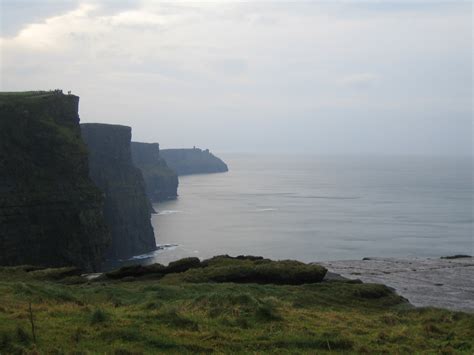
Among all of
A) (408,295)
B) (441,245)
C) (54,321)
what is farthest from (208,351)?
(441,245)

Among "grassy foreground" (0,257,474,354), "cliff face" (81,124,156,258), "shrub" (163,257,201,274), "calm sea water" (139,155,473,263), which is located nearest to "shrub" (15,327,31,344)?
"grassy foreground" (0,257,474,354)

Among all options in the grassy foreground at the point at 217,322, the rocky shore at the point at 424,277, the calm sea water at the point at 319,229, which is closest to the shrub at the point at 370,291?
the grassy foreground at the point at 217,322

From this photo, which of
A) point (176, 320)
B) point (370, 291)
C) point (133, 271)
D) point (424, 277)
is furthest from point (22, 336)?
point (424, 277)

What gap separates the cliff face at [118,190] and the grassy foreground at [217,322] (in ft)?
350

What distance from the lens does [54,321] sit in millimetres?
17516

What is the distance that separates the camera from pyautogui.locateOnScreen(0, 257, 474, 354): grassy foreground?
51.0 feet

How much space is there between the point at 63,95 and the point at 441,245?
248 feet

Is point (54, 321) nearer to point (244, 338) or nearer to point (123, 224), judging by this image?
point (244, 338)

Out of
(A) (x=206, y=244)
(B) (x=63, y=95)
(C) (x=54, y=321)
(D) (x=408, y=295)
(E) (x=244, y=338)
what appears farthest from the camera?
(A) (x=206, y=244)

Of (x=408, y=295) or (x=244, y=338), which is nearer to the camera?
(x=244, y=338)

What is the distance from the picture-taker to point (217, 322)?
18.3 meters

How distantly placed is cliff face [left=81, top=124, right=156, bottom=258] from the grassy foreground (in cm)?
10671

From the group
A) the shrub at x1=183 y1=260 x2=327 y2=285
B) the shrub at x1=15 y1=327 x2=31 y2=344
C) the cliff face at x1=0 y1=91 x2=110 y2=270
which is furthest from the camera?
the cliff face at x1=0 y1=91 x2=110 y2=270

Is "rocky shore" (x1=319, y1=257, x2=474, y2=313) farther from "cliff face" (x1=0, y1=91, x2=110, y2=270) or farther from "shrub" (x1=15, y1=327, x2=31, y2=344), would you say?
"cliff face" (x1=0, y1=91, x2=110, y2=270)
